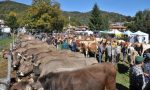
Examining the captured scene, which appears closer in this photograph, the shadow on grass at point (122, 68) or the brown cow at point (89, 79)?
the brown cow at point (89, 79)

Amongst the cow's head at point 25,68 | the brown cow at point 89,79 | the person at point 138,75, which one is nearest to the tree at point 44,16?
the cow's head at point 25,68

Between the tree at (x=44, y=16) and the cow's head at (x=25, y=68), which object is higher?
the tree at (x=44, y=16)

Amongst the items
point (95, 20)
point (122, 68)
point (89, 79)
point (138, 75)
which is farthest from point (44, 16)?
point (138, 75)

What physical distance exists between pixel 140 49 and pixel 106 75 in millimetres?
16544

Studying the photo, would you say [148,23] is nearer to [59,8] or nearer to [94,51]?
[59,8]

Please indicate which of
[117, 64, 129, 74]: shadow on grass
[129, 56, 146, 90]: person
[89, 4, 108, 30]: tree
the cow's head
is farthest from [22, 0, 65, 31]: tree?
[129, 56, 146, 90]: person

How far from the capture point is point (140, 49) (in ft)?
92.1

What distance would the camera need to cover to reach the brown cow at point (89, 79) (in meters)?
12.0

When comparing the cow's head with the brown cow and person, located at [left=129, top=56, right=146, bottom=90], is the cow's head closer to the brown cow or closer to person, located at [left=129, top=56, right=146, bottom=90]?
the brown cow

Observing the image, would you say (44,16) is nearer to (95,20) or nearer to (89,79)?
(95,20)

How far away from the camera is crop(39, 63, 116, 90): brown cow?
12039 millimetres

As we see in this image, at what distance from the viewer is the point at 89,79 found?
12188 millimetres

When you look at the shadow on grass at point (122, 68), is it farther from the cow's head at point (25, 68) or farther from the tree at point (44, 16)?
the tree at point (44, 16)

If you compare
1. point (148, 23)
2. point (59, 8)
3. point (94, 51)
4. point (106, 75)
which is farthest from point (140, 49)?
point (148, 23)
